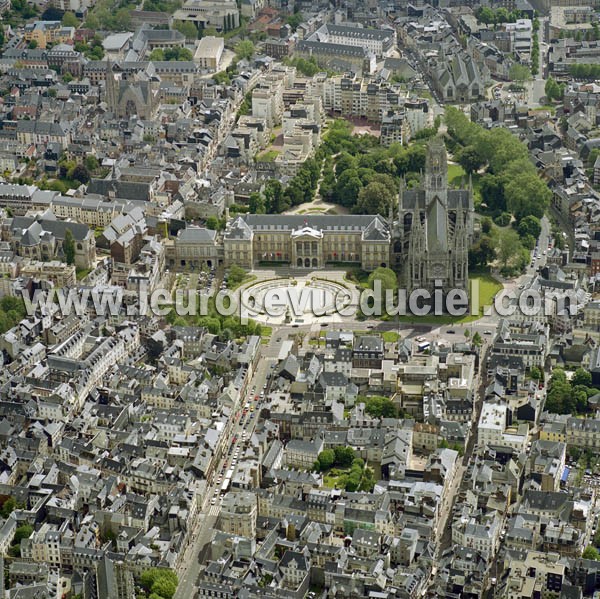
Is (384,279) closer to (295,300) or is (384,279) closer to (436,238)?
(436,238)

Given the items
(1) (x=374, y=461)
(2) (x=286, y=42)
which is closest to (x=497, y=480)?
(1) (x=374, y=461)

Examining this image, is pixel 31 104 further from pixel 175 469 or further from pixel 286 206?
pixel 175 469

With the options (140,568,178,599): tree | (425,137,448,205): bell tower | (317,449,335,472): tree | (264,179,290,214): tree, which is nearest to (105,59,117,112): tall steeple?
(264,179,290,214): tree

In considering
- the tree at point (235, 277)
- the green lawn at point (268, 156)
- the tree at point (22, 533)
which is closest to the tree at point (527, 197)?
the green lawn at point (268, 156)

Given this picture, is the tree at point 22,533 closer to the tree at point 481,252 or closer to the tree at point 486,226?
the tree at point 481,252

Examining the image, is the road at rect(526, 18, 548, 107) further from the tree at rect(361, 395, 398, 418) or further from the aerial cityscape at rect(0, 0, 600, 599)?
the tree at rect(361, 395, 398, 418)

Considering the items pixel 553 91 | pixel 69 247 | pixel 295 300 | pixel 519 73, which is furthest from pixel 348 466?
pixel 519 73

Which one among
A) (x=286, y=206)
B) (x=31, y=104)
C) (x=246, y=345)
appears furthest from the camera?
(x=31, y=104)
